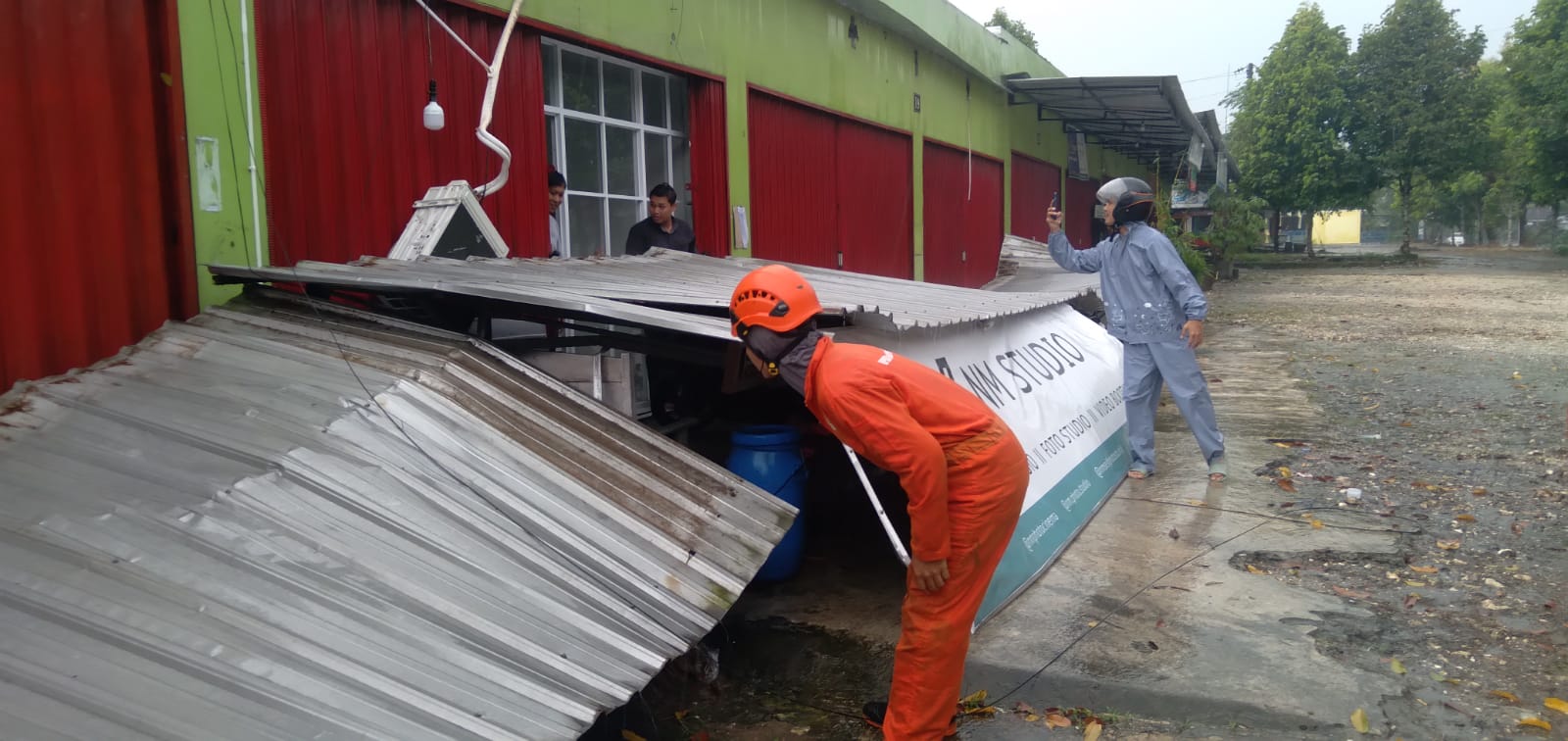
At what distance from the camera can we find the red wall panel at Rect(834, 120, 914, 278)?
10734 millimetres

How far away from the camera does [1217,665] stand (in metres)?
3.77

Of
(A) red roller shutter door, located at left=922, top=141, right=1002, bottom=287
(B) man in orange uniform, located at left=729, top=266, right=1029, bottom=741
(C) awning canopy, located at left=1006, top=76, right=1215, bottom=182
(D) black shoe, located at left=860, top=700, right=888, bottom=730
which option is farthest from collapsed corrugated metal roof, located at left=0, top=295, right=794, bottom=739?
(C) awning canopy, located at left=1006, top=76, right=1215, bottom=182

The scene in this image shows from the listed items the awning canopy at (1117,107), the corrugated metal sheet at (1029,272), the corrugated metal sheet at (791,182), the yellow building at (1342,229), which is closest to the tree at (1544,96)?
the awning canopy at (1117,107)

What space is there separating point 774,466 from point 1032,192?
48.2 ft

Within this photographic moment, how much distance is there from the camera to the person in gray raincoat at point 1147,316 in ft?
20.5

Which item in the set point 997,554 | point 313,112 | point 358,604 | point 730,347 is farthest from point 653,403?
point 358,604

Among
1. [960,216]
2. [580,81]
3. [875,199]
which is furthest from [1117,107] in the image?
[580,81]

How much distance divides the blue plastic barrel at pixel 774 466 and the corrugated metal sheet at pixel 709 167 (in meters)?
3.79

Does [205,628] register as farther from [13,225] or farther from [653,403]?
[653,403]

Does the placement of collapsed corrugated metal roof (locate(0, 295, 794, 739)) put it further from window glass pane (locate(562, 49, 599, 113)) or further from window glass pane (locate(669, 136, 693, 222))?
window glass pane (locate(669, 136, 693, 222))

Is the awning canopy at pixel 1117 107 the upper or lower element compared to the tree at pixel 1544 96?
lower

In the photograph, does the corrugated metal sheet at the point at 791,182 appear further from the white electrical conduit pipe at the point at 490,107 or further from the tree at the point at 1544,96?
the tree at the point at 1544,96

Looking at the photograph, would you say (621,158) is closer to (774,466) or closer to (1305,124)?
(774,466)

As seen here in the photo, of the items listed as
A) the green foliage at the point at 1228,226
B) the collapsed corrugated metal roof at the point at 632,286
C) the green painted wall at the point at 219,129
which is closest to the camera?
the collapsed corrugated metal roof at the point at 632,286
